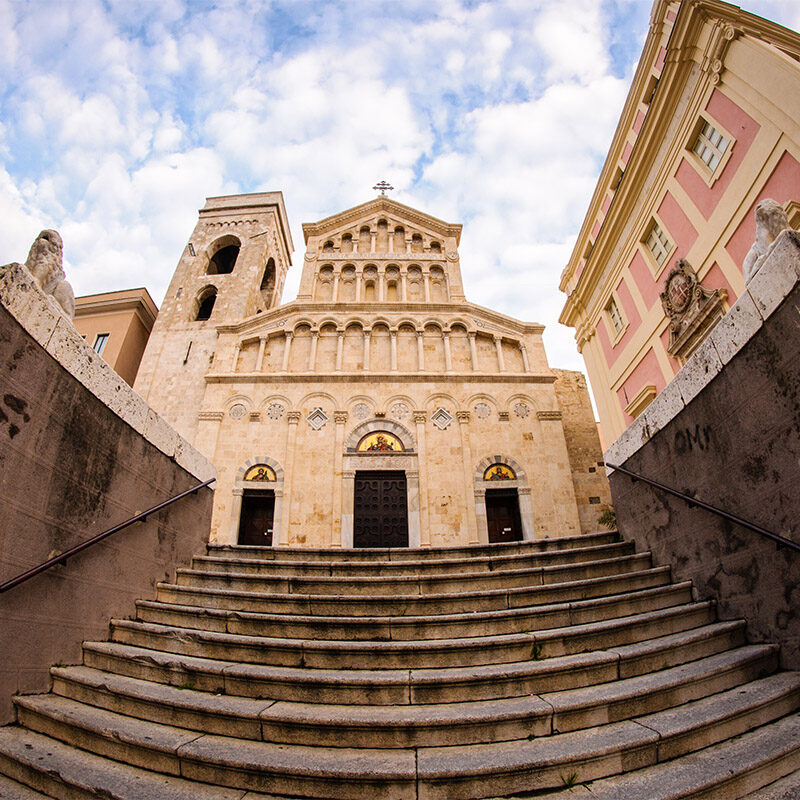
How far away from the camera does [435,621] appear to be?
13.4 ft

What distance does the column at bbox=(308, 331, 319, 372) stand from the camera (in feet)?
54.1

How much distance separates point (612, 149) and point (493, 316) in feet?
22.8

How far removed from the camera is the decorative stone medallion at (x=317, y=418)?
599 inches

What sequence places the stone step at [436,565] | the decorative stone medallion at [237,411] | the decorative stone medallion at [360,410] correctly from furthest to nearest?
1. the decorative stone medallion at [360,410]
2. the decorative stone medallion at [237,411]
3. the stone step at [436,565]

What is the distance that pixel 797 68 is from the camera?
723 centimetres

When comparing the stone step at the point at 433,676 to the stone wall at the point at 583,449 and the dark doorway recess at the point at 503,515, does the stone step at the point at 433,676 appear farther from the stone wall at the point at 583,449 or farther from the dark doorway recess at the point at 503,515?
the stone wall at the point at 583,449

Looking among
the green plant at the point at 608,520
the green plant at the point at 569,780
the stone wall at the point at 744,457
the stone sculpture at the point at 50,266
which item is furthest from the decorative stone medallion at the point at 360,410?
the green plant at the point at 569,780

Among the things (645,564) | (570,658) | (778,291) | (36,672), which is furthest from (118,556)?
(778,291)

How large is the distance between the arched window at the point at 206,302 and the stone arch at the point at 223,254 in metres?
1.81

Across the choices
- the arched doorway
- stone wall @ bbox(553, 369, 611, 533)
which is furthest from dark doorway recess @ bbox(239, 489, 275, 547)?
stone wall @ bbox(553, 369, 611, 533)

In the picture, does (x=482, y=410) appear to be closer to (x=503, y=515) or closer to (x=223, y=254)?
(x=503, y=515)

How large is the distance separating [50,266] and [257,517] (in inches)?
432

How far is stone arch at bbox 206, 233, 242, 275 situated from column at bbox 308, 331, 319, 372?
8.78 meters

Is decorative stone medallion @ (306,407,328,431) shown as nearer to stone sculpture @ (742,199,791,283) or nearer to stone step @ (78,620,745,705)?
stone step @ (78,620,745,705)
